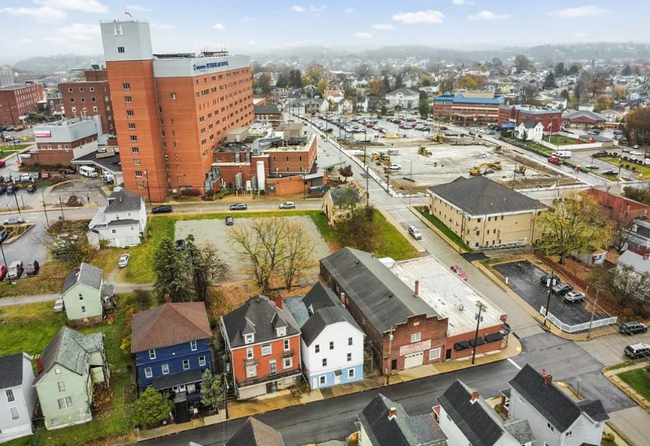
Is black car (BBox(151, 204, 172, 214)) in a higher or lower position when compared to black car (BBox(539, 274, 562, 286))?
higher

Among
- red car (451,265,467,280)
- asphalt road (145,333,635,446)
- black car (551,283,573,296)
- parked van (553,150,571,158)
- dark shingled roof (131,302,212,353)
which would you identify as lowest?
asphalt road (145,333,635,446)

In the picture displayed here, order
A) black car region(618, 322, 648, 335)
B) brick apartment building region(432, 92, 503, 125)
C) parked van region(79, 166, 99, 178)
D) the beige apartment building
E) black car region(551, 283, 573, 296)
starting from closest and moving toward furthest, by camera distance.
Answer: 1. black car region(618, 322, 648, 335)
2. black car region(551, 283, 573, 296)
3. the beige apartment building
4. parked van region(79, 166, 99, 178)
5. brick apartment building region(432, 92, 503, 125)

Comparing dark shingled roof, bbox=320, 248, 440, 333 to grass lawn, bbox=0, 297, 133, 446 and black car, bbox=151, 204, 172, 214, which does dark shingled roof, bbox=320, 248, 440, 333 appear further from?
black car, bbox=151, 204, 172, 214

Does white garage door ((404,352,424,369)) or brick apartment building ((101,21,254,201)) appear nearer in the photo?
white garage door ((404,352,424,369))

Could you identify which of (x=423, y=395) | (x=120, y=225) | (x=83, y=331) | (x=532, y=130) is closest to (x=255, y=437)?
(x=423, y=395)

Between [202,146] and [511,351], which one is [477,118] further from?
[511,351]

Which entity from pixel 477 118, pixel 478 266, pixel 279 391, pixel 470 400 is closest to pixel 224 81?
pixel 478 266

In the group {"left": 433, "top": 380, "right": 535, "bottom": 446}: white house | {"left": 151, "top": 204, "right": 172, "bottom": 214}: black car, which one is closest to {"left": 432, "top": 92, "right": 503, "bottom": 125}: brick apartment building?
{"left": 151, "top": 204, "right": 172, "bottom": 214}: black car
